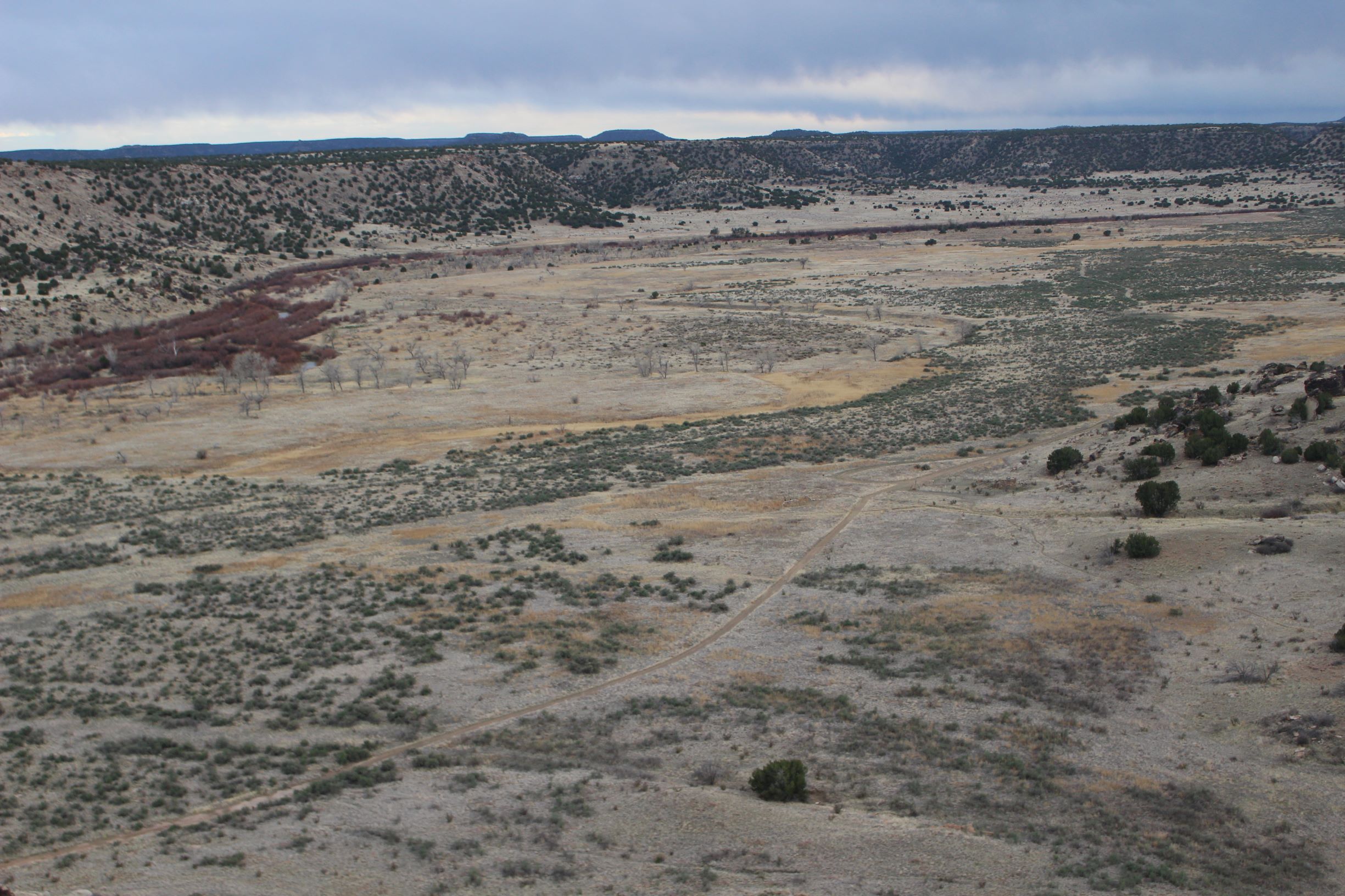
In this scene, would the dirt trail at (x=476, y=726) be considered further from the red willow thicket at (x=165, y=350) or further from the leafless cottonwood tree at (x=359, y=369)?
the red willow thicket at (x=165, y=350)

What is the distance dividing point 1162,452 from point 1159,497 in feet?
14.0

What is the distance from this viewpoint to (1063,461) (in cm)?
3216

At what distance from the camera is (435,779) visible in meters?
16.0

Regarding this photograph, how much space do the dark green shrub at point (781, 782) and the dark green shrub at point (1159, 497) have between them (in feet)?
52.1

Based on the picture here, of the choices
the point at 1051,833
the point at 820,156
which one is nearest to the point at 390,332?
the point at 1051,833

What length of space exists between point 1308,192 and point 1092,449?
123 m

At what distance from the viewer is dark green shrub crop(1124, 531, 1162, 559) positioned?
77.3ft

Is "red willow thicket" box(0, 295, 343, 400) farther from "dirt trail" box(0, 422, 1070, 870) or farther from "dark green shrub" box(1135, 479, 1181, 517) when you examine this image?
"dark green shrub" box(1135, 479, 1181, 517)

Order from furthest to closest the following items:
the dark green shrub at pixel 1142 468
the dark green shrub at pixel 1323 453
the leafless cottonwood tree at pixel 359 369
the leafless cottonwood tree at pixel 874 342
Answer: the leafless cottonwood tree at pixel 874 342 → the leafless cottonwood tree at pixel 359 369 → the dark green shrub at pixel 1142 468 → the dark green shrub at pixel 1323 453

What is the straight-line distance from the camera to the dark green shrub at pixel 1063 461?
32.2 m

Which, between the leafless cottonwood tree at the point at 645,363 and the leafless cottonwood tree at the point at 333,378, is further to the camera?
the leafless cottonwood tree at the point at 645,363

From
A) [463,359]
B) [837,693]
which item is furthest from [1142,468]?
[463,359]

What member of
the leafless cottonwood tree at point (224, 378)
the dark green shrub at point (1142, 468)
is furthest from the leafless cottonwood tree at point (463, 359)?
the dark green shrub at point (1142, 468)

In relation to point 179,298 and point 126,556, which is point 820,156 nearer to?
point 179,298
